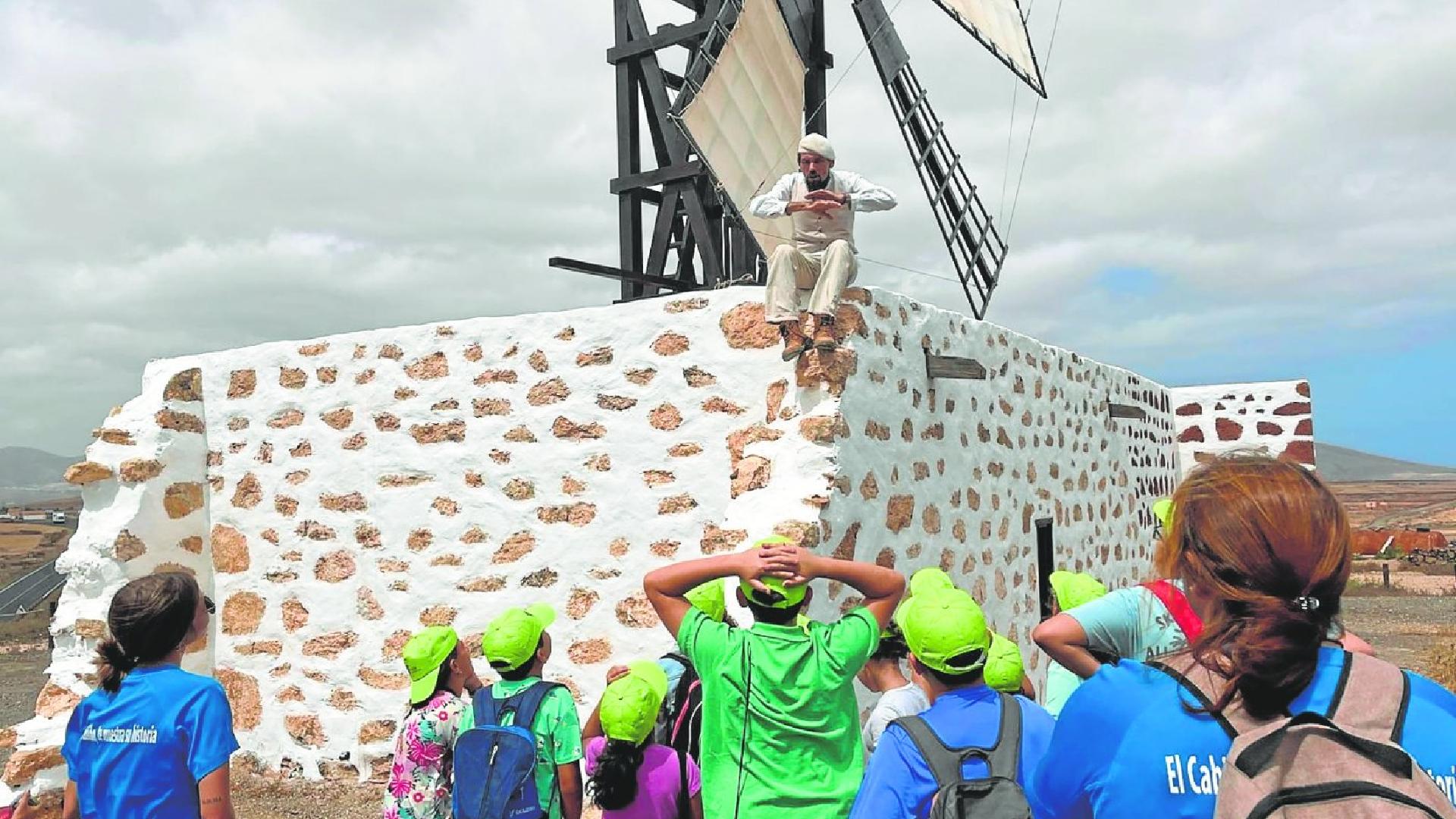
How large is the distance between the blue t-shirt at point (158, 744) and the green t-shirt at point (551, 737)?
0.82 m

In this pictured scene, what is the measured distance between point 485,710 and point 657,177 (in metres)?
7.80

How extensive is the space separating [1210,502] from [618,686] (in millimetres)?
1961

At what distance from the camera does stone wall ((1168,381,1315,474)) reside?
425 inches

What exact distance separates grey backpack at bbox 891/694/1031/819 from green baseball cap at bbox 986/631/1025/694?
66 cm

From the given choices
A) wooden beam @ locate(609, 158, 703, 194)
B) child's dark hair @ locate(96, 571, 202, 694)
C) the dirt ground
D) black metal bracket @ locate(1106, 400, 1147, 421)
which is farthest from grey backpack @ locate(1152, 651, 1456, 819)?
wooden beam @ locate(609, 158, 703, 194)

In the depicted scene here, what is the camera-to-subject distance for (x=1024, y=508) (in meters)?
6.59

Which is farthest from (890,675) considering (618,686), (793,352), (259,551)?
(259,551)

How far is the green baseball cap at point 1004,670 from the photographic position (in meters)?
3.02

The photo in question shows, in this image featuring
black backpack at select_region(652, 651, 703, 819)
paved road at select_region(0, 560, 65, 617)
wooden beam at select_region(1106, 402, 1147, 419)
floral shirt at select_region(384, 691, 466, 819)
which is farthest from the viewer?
paved road at select_region(0, 560, 65, 617)

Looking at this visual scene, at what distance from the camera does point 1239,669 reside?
4.46 feet

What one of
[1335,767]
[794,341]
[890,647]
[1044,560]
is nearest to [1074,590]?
[890,647]

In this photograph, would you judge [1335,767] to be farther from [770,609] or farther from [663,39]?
[663,39]

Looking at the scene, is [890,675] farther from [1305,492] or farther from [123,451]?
[123,451]

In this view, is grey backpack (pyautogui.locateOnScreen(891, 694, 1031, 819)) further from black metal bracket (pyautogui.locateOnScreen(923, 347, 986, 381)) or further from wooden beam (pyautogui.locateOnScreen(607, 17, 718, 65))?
wooden beam (pyautogui.locateOnScreen(607, 17, 718, 65))
